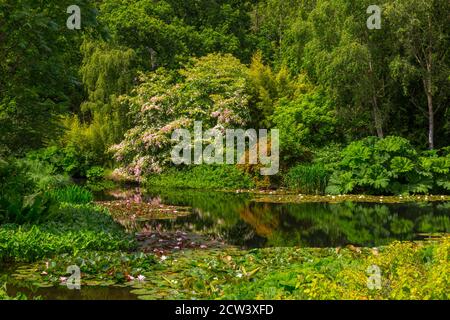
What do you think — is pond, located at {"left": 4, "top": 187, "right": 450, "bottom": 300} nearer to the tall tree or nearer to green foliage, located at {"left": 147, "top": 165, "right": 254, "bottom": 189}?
green foliage, located at {"left": 147, "top": 165, "right": 254, "bottom": 189}

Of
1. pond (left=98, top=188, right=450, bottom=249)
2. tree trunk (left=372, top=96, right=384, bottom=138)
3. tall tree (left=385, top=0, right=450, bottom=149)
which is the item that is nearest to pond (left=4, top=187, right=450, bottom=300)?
pond (left=98, top=188, right=450, bottom=249)

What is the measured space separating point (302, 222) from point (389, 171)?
290 inches

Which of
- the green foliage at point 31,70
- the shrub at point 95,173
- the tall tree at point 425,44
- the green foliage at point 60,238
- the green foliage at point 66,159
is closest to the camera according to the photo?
the green foliage at point 60,238

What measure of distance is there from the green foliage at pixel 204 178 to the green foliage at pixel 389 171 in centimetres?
425

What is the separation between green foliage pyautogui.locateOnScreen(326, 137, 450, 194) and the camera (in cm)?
2128

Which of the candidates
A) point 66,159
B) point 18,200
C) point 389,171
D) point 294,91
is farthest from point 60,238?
point 66,159

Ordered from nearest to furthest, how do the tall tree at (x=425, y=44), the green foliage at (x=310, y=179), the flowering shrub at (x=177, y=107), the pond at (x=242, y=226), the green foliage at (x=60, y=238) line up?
the pond at (x=242, y=226), the green foliage at (x=60, y=238), the green foliage at (x=310, y=179), the tall tree at (x=425, y=44), the flowering shrub at (x=177, y=107)

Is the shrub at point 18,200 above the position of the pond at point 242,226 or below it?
above

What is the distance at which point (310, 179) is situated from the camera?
22.4 metres

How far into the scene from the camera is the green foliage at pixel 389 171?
21281mm

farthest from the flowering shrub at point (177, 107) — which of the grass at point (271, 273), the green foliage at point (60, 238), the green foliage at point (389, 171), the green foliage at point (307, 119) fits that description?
the grass at point (271, 273)

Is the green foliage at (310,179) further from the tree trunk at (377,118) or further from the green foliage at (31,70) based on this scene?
the green foliage at (31,70)
